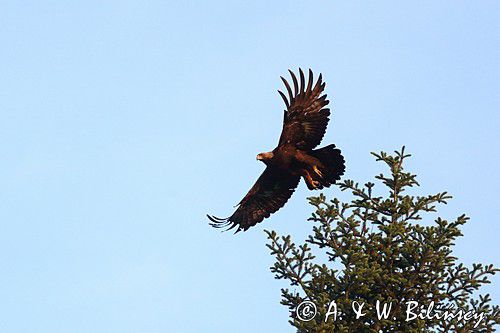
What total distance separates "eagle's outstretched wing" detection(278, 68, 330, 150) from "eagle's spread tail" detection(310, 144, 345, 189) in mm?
193

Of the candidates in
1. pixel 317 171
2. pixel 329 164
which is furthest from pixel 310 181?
pixel 329 164

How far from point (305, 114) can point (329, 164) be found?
38.9 inches

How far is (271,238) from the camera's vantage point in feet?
34.9

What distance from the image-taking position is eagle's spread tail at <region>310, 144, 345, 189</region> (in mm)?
15234

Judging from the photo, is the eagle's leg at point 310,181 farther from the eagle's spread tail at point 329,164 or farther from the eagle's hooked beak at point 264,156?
the eagle's hooked beak at point 264,156

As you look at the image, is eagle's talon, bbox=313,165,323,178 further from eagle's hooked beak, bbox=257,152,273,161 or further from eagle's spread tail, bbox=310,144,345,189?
eagle's hooked beak, bbox=257,152,273,161

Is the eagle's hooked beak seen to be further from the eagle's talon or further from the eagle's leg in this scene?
the eagle's talon

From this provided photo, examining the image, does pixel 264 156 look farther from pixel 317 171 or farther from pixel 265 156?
pixel 317 171

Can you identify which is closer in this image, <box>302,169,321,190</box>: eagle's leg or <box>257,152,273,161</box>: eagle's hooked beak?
<box>302,169,321,190</box>: eagle's leg

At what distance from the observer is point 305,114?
49.2 feet

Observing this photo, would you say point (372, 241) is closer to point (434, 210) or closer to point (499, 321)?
point (434, 210)

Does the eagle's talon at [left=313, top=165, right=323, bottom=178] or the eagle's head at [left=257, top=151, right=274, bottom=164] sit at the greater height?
the eagle's head at [left=257, top=151, right=274, bottom=164]

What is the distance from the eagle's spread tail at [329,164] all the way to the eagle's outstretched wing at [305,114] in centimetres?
19

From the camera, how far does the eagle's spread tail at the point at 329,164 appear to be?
50.0 feet
